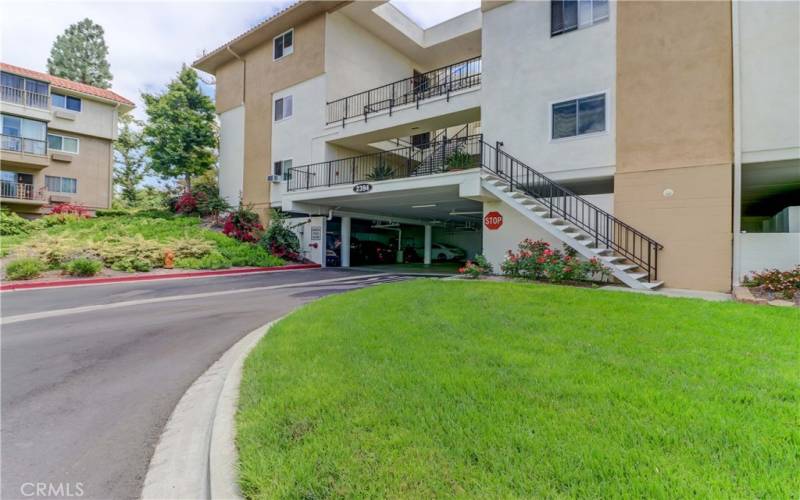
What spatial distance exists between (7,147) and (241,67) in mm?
16136

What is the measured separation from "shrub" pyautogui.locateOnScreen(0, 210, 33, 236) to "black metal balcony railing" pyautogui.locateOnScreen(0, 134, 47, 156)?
7593 millimetres

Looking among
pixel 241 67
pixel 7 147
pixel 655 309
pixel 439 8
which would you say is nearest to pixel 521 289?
pixel 655 309

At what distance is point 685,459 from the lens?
7.22 ft

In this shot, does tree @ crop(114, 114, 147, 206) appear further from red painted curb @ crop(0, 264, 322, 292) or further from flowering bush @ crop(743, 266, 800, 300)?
flowering bush @ crop(743, 266, 800, 300)

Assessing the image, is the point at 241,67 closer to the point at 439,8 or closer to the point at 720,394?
the point at 439,8

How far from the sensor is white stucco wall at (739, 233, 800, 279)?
8.34 metres

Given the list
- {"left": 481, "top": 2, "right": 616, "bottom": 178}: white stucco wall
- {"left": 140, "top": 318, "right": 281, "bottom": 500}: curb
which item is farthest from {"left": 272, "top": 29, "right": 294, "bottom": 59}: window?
{"left": 140, "top": 318, "right": 281, "bottom": 500}: curb

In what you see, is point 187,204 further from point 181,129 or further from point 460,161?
point 460,161

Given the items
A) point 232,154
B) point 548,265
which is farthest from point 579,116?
point 232,154

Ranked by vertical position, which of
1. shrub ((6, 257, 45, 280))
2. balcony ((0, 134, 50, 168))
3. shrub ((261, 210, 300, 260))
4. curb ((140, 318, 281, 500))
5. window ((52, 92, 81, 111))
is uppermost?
window ((52, 92, 81, 111))

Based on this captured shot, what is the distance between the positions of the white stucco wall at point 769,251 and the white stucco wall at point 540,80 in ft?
11.7

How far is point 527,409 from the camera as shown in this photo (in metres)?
2.83

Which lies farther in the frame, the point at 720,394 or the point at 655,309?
the point at 655,309

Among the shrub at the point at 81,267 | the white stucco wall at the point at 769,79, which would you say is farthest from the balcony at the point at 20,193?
the white stucco wall at the point at 769,79
